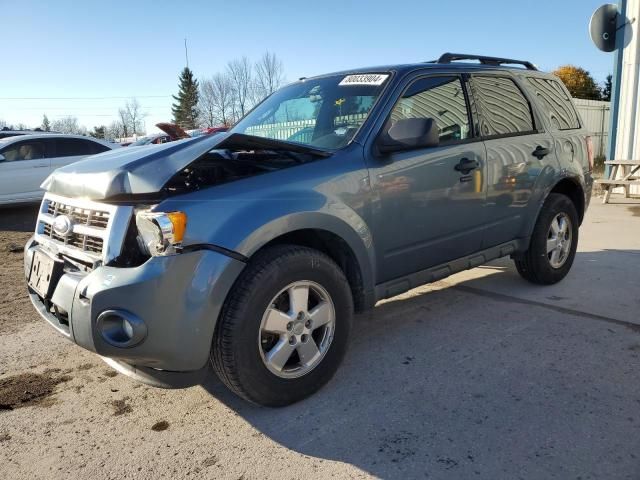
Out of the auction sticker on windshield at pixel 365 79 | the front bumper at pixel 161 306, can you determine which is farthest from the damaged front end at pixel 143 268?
the auction sticker on windshield at pixel 365 79

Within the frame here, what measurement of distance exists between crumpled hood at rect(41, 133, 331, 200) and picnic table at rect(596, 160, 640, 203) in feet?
28.1

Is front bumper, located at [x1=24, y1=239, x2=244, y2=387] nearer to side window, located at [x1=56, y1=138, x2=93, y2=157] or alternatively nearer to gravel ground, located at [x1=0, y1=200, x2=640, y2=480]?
gravel ground, located at [x1=0, y1=200, x2=640, y2=480]

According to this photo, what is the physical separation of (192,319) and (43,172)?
373 inches

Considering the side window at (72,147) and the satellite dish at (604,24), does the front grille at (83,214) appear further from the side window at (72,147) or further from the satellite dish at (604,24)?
the satellite dish at (604,24)

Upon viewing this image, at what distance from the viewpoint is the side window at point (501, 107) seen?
→ 3.98 m

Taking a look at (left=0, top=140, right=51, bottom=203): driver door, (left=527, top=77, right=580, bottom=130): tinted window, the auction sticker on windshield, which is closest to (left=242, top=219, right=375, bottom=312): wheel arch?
the auction sticker on windshield

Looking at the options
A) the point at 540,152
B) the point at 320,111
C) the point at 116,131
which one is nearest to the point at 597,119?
the point at 540,152

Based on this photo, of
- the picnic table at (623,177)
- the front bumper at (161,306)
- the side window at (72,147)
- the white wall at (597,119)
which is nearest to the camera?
the front bumper at (161,306)

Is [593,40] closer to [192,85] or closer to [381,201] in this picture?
[381,201]

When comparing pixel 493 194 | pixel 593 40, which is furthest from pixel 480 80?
pixel 593 40

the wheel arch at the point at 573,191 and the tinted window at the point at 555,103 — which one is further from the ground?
the tinted window at the point at 555,103

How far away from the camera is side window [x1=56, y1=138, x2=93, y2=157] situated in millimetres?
10698

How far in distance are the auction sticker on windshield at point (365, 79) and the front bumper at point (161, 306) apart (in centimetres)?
170

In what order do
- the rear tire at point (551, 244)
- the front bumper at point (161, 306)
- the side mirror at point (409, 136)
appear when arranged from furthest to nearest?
the rear tire at point (551, 244) → the side mirror at point (409, 136) → the front bumper at point (161, 306)
